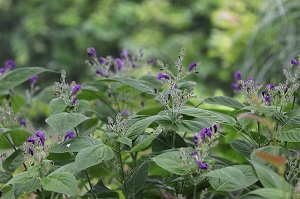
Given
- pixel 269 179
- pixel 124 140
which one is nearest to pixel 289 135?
pixel 269 179

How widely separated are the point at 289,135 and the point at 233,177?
10.6 inches

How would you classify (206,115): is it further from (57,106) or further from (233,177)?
(57,106)

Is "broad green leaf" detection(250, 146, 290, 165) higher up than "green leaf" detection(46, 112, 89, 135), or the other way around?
"broad green leaf" detection(250, 146, 290, 165)

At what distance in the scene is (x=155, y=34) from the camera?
1008cm

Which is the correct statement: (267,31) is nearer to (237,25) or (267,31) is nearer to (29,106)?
(237,25)

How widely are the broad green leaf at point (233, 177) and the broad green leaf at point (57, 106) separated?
0.47 meters

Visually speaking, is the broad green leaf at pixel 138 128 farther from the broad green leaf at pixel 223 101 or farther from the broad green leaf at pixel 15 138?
the broad green leaf at pixel 15 138

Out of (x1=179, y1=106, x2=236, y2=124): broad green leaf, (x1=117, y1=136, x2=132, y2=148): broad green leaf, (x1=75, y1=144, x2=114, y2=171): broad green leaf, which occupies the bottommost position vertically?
(x1=75, y1=144, x2=114, y2=171): broad green leaf

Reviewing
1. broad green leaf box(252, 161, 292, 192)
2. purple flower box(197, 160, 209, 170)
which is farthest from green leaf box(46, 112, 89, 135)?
broad green leaf box(252, 161, 292, 192)

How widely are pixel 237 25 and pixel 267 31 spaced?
1.30m

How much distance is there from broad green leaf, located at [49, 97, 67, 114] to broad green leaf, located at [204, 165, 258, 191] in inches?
18.4

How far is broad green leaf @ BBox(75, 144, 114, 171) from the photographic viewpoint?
1282mm

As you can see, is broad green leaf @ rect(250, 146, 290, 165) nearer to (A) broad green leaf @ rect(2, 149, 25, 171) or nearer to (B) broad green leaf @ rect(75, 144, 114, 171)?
(B) broad green leaf @ rect(75, 144, 114, 171)

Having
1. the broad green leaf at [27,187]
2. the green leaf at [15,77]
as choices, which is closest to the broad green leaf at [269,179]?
the broad green leaf at [27,187]
